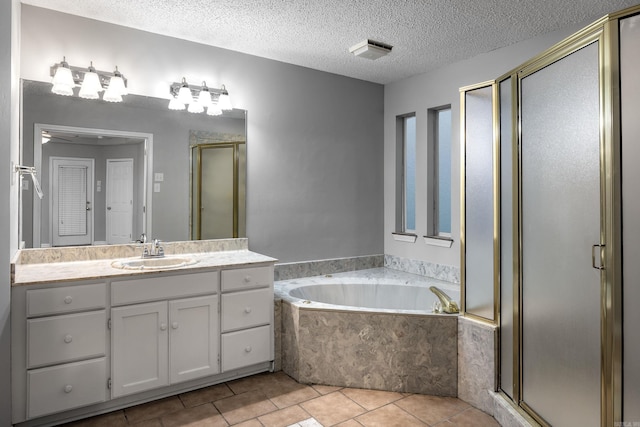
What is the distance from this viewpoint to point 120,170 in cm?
285

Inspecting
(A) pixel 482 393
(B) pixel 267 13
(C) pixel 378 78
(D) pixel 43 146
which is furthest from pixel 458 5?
(D) pixel 43 146

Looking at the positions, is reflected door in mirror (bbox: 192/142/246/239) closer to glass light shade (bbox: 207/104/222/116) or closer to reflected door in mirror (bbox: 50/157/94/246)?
glass light shade (bbox: 207/104/222/116)

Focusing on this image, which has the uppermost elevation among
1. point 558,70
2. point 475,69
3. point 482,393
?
point 475,69

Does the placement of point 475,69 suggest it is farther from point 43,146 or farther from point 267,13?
point 43,146

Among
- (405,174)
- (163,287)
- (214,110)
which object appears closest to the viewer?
(163,287)

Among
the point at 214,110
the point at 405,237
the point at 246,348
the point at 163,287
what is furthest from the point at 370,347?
the point at 214,110

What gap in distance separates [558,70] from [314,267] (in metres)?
2.46

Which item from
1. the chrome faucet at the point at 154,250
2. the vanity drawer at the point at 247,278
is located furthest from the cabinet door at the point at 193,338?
the chrome faucet at the point at 154,250

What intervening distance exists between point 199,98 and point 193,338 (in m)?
1.72

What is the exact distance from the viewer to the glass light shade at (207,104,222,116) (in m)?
3.15

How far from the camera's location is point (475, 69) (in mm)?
3352

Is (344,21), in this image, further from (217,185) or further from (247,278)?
(247,278)

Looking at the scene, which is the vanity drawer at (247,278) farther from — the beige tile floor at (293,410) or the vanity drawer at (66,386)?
the vanity drawer at (66,386)

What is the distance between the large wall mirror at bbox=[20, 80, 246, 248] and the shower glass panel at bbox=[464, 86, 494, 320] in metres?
1.74
